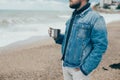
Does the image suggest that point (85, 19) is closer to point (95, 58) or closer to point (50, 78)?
point (95, 58)

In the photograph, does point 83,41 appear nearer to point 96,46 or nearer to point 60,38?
point 96,46

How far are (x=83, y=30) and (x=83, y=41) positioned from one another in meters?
0.13

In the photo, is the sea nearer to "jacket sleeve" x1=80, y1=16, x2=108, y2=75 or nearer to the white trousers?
the white trousers

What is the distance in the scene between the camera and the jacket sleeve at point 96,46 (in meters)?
3.95

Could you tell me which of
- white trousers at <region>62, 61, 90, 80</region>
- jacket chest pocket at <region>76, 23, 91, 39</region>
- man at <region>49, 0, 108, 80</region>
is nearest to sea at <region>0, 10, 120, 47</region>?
white trousers at <region>62, 61, 90, 80</region>

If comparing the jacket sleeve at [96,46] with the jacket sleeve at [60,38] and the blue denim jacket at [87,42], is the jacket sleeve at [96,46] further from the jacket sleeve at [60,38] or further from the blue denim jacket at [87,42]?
the jacket sleeve at [60,38]

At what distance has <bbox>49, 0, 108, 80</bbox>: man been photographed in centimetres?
397

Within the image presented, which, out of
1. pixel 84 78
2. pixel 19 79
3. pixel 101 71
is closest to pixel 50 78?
pixel 19 79

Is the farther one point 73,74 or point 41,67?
point 41,67

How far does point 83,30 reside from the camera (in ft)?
13.3

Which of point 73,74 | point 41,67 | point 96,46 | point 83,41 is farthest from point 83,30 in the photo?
point 41,67

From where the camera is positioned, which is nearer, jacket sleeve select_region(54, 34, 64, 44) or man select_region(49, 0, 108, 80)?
man select_region(49, 0, 108, 80)

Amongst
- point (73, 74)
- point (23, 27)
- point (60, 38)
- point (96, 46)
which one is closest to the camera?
point (96, 46)

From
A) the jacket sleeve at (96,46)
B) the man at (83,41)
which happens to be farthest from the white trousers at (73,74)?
the jacket sleeve at (96,46)
